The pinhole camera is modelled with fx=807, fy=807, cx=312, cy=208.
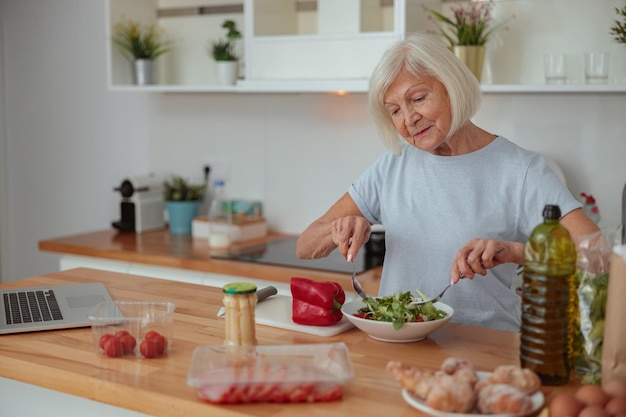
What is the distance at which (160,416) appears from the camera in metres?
1.41

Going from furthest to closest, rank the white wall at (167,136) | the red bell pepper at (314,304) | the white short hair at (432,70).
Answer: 1. the white wall at (167,136)
2. the white short hair at (432,70)
3. the red bell pepper at (314,304)

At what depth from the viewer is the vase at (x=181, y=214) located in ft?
12.4

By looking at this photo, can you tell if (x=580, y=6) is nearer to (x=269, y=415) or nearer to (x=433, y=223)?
(x=433, y=223)

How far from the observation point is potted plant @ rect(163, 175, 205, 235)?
377 centimetres

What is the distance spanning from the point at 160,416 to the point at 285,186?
92.9 inches

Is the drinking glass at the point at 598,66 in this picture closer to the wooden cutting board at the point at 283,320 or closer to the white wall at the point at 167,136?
the white wall at the point at 167,136

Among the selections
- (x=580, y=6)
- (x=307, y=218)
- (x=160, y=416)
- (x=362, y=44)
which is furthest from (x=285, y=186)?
(x=160, y=416)

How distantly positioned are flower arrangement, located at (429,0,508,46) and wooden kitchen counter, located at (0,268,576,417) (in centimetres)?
144

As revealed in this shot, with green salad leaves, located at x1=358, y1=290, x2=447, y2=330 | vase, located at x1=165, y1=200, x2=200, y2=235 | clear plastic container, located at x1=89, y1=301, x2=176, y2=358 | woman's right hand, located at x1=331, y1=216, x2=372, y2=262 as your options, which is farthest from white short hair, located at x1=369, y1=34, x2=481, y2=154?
vase, located at x1=165, y1=200, x2=200, y2=235

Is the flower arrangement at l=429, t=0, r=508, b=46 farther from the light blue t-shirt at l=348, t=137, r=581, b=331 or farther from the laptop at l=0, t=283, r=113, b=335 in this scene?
the laptop at l=0, t=283, r=113, b=335

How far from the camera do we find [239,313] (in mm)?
1608

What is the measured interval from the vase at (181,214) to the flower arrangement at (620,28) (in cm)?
196

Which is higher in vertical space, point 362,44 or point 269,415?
point 362,44

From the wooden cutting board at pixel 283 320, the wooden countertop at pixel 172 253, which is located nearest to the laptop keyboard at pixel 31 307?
the wooden cutting board at pixel 283 320
